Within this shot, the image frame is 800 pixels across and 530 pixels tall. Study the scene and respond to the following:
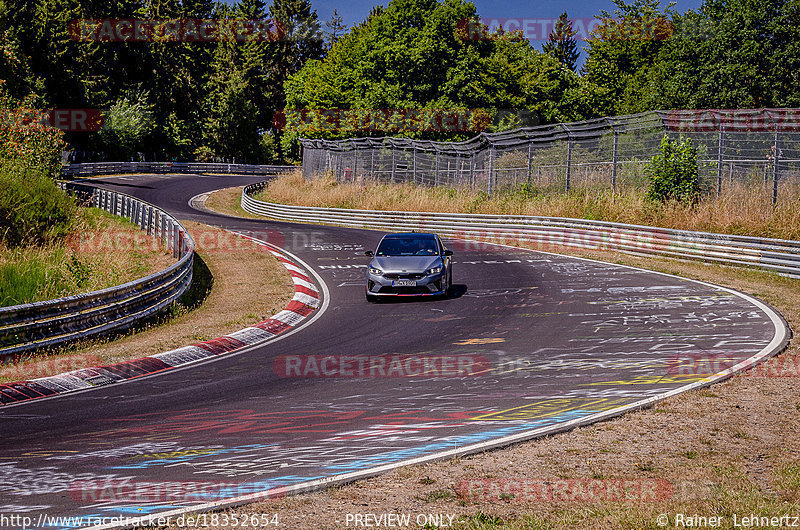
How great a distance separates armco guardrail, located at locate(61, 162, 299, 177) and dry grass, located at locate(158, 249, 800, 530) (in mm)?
59701

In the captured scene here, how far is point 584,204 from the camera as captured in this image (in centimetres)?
2861

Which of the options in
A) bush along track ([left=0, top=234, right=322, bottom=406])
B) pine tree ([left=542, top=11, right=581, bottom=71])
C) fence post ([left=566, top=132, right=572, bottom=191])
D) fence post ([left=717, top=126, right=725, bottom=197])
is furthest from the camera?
pine tree ([left=542, top=11, right=581, bottom=71])

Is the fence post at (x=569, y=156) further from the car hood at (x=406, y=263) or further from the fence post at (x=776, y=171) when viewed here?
the car hood at (x=406, y=263)

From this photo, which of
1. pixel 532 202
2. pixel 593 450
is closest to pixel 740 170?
pixel 532 202

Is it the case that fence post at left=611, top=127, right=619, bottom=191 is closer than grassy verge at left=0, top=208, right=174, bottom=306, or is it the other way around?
grassy verge at left=0, top=208, right=174, bottom=306

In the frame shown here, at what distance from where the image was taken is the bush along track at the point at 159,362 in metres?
9.66

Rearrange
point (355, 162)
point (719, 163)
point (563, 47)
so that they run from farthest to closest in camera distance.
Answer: point (563, 47) → point (355, 162) → point (719, 163)

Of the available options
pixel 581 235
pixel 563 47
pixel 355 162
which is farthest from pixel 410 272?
pixel 563 47

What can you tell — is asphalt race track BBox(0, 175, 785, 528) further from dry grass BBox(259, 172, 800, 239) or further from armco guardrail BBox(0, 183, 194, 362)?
dry grass BBox(259, 172, 800, 239)

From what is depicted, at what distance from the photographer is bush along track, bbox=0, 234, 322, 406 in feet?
31.7

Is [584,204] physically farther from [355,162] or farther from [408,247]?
[355,162]

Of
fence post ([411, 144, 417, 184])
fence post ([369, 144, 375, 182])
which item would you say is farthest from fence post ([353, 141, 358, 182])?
fence post ([411, 144, 417, 184])

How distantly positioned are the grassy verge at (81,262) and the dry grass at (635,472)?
1190 cm

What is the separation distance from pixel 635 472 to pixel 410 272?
10.3 meters
